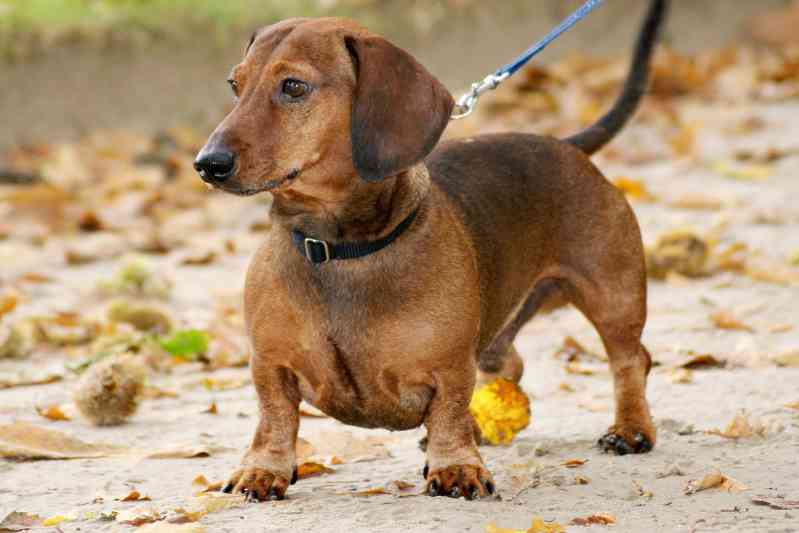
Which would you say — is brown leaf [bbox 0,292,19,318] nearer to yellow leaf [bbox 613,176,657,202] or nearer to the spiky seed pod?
the spiky seed pod

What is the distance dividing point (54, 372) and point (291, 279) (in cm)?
173

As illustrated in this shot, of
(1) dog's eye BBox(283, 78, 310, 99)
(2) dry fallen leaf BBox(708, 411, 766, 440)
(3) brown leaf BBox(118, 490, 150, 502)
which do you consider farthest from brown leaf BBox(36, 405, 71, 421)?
(2) dry fallen leaf BBox(708, 411, 766, 440)

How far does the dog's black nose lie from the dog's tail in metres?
1.67

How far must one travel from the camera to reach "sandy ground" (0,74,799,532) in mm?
2877

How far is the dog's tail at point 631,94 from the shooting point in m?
4.28

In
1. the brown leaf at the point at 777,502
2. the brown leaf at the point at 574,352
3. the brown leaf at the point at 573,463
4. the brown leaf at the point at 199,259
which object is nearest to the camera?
the brown leaf at the point at 777,502

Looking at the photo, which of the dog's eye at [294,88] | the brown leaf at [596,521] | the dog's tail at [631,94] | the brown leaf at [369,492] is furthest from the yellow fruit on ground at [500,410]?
the dog's eye at [294,88]

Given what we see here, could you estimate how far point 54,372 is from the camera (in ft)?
15.0

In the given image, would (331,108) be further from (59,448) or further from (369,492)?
(59,448)

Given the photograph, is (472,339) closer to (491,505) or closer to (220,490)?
(491,505)

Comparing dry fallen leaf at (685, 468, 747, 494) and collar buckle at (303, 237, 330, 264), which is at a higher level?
collar buckle at (303, 237, 330, 264)

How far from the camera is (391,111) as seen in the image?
3.05m

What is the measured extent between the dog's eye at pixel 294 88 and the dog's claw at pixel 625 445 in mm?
1328

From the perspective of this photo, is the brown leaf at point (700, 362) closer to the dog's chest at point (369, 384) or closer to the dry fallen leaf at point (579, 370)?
the dry fallen leaf at point (579, 370)
